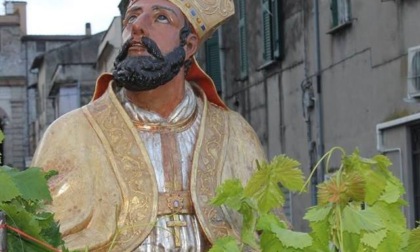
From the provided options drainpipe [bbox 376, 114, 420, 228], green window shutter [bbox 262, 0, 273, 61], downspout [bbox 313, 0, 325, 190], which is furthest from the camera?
green window shutter [bbox 262, 0, 273, 61]

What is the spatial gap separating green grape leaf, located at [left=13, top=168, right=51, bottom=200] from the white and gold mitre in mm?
2316

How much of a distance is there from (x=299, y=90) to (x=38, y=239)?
14.3 meters

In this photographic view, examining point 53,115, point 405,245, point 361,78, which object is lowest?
point 405,245

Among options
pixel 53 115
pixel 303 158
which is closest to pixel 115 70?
pixel 303 158

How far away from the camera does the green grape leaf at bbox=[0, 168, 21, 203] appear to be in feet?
10.7

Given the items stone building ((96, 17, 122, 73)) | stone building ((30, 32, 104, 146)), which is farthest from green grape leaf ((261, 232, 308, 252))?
stone building ((30, 32, 104, 146))

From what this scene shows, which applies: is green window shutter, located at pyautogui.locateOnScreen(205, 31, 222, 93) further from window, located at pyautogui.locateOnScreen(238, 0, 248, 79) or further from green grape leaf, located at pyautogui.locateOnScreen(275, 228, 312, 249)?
green grape leaf, located at pyautogui.locateOnScreen(275, 228, 312, 249)

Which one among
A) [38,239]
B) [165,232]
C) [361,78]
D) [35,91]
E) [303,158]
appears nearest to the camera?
[38,239]

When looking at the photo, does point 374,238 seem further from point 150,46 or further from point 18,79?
point 18,79

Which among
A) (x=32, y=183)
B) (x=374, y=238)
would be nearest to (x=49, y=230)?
(x=32, y=183)

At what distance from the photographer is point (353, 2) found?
15312 millimetres

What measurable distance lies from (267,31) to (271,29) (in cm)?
22

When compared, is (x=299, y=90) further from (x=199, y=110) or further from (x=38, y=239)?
(x=38, y=239)

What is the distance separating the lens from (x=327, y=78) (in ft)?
53.9
